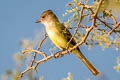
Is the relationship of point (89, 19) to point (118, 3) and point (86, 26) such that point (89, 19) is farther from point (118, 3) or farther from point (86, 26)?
point (118, 3)

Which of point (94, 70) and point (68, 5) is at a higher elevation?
point (68, 5)

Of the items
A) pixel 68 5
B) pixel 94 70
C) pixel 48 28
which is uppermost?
pixel 68 5

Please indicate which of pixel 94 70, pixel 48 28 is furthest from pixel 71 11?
pixel 48 28

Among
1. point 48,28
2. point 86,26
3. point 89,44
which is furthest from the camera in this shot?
point 48,28

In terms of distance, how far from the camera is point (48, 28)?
497 centimetres

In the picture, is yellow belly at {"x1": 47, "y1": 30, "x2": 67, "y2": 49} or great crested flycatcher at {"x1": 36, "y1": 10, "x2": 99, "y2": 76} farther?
yellow belly at {"x1": 47, "y1": 30, "x2": 67, "y2": 49}

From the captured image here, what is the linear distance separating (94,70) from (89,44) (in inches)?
40.2

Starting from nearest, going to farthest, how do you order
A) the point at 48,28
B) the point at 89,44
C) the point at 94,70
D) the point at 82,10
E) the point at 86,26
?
1. the point at 82,10
2. the point at 86,26
3. the point at 89,44
4. the point at 94,70
5. the point at 48,28

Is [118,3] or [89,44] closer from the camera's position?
[118,3]

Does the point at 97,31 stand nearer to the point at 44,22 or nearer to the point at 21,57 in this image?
the point at 21,57

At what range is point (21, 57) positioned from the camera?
3547 millimetres

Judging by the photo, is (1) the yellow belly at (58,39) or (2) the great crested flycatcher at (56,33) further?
(1) the yellow belly at (58,39)

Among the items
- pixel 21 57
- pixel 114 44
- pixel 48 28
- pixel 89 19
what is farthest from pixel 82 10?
pixel 48 28

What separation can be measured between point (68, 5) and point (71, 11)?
58 millimetres
